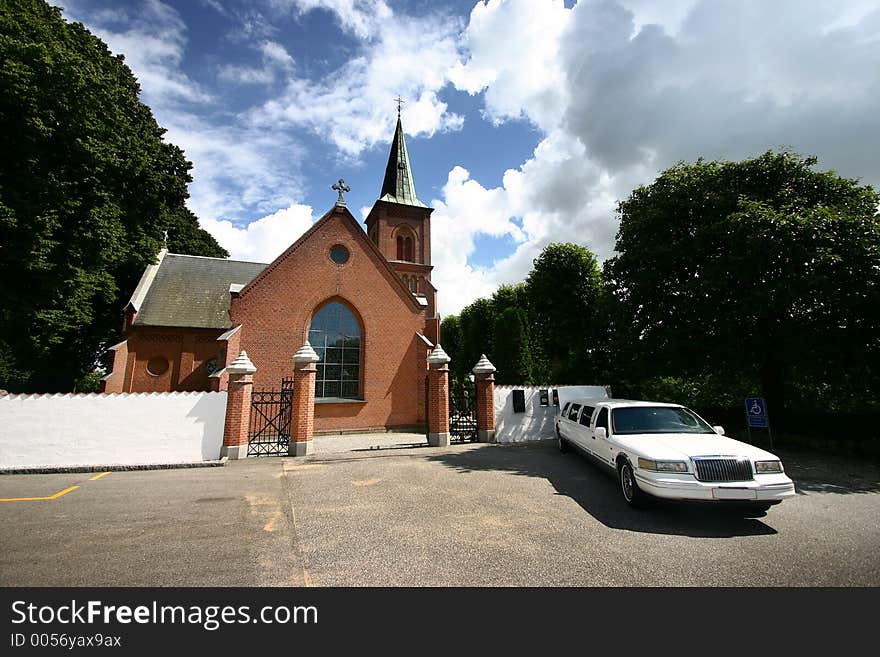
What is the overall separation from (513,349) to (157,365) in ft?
71.7

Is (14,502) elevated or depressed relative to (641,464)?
depressed

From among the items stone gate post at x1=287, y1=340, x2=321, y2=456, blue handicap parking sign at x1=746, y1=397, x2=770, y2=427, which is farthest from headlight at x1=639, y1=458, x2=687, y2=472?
stone gate post at x1=287, y1=340, x2=321, y2=456

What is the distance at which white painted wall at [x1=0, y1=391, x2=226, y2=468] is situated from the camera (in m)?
9.41

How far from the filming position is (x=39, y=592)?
3559 mm

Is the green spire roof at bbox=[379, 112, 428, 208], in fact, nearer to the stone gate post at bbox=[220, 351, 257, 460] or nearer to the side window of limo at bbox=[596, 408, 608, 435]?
the stone gate post at bbox=[220, 351, 257, 460]

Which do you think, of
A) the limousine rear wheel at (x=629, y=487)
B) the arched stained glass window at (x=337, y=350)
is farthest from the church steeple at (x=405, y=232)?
the limousine rear wheel at (x=629, y=487)

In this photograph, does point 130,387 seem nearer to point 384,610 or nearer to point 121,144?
point 121,144

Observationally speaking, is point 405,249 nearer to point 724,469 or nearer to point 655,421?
point 655,421

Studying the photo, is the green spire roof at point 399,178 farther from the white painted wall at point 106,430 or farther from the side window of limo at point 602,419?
the side window of limo at point 602,419

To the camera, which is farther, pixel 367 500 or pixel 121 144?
pixel 121 144

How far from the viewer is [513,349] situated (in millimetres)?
27891

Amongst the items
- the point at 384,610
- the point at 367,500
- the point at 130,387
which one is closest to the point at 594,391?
the point at 367,500

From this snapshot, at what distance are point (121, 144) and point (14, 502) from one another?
16191 mm

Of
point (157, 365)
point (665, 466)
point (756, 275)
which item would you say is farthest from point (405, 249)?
point (665, 466)
